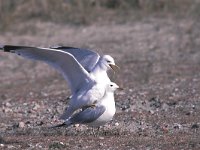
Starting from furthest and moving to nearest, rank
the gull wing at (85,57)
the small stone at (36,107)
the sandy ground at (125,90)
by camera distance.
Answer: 1. the small stone at (36,107)
2. the gull wing at (85,57)
3. the sandy ground at (125,90)

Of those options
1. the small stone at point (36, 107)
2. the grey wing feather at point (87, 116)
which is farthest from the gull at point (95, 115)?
the small stone at point (36, 107)

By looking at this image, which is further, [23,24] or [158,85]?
[23,24]

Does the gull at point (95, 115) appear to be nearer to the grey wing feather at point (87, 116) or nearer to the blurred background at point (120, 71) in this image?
the grey wing feather at point (87, 116)

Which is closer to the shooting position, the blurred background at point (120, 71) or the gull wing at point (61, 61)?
the gull wing at point (61, 61)

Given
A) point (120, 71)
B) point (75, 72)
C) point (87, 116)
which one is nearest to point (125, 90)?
point (120, 71)

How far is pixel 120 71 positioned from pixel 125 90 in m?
1.92

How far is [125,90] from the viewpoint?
13.0 meters

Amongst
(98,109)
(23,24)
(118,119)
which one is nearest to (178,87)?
(118,119)

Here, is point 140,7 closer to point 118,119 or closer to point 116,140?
point 118,119

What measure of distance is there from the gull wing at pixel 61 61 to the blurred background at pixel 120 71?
600 millimetres

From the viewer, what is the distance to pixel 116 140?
9352 millimetres

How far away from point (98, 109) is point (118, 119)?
3.72ft

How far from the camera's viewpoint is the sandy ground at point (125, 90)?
952cm

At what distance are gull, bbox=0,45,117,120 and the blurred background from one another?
1.32ft
